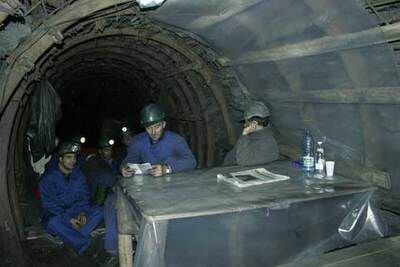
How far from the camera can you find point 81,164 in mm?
7223

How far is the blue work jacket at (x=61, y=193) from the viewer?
5883 mm

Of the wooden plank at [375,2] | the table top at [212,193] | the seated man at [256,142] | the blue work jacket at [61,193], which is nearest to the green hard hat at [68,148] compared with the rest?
the blue work jacket at [61,193]

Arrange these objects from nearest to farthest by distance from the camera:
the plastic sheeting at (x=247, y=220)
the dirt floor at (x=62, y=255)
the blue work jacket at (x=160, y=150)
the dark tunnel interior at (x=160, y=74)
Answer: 1. the plastic sheeting at (x=247, y=220)
2. the blue work jacket at (x=160, y=150)
3. the dirt floor at (x=62, y=255)
4. the dark tunnel interior at (x=160, y=74)

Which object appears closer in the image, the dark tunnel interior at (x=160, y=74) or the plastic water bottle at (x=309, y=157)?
the plastic water bottle at (x=309, y=157)

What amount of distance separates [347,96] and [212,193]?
1.78 meters

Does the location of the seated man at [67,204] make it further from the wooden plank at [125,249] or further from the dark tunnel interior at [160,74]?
the wooden plank at [125,249]

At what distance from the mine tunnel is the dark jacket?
0.46 m

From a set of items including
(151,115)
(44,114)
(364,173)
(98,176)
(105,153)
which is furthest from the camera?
(105,153)

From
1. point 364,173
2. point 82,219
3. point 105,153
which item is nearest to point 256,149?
point 364,173

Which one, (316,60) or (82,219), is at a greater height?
(316,60)

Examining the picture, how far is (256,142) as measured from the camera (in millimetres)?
5004

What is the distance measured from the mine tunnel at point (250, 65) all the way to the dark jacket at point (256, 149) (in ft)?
1.52

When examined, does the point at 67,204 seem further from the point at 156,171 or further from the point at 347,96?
the point at 347,96

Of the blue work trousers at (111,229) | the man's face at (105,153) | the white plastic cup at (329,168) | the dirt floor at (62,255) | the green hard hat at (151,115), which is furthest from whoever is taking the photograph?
the man's face at (105,153)
